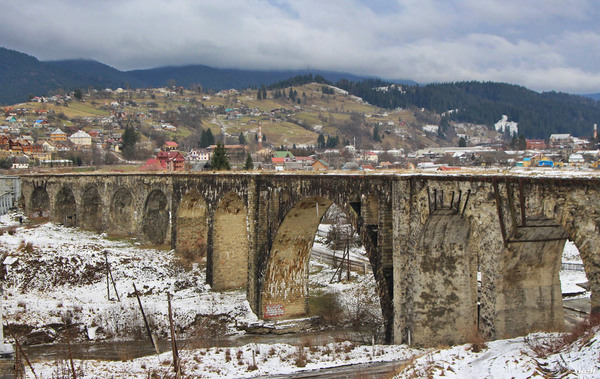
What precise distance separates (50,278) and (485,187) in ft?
109

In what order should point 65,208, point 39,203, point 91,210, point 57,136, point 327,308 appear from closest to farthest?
point 327,308 < point 91,210 < point 65,208 < point 39,203 < point 57,136

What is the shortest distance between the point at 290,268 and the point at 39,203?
4759 centimetres

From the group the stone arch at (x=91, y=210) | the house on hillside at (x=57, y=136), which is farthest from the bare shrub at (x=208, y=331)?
the house on hillside at (x=57, y=136)

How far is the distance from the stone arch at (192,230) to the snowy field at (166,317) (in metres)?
1.57

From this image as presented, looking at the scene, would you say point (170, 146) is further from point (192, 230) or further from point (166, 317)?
point (166, 317)

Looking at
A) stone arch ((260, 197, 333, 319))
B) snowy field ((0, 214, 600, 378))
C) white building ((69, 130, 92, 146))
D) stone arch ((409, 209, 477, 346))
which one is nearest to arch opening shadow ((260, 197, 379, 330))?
stone arch ((260, 197, 333, 319))

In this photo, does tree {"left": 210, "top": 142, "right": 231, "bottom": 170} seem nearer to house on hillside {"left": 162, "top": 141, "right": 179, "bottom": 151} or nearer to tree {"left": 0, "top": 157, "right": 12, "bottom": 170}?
tree {"left": 0, "top": 157, "right": 12, "bottom": 170}

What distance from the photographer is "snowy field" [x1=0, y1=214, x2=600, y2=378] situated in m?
16.3

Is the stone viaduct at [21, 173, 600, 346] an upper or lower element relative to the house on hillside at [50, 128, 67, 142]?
lower

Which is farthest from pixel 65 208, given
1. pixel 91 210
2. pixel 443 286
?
pixel 443 286

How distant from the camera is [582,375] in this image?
43.4 ft

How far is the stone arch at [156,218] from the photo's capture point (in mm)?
50938

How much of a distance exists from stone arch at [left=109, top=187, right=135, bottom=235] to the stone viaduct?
21.7 m

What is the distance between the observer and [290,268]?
1344 inches
